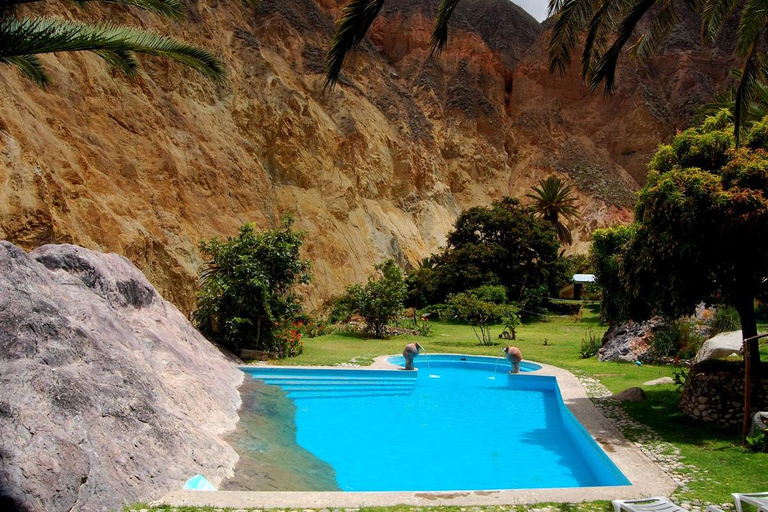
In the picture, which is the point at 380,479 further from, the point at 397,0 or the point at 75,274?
the point at 397,0

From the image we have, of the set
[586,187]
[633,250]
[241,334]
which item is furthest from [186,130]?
[586,187]

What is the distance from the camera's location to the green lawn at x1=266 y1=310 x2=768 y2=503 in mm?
5703

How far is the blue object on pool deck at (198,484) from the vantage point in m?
5.34

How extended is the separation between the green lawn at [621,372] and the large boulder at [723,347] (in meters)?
1.14

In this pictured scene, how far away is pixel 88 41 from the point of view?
7.59 meters

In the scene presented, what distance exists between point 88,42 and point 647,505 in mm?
8427

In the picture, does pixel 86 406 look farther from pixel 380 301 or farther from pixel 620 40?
pixel 380 301

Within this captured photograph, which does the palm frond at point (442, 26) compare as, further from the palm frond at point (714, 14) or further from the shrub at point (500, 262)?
the shrub at point (500, 262)

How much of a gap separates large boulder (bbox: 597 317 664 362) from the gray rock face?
10.4 meters

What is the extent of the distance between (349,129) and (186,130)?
11.7 m

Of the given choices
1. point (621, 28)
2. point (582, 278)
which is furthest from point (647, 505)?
point (582, 278)

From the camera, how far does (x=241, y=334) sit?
A: 1446 cm

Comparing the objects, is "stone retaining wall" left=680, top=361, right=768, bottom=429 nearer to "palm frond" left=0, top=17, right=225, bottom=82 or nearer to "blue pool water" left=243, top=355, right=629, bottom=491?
"blue pool water" left=243, top=355, right=629, bottom=491

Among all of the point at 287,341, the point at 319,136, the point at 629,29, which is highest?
the point at 319,136
